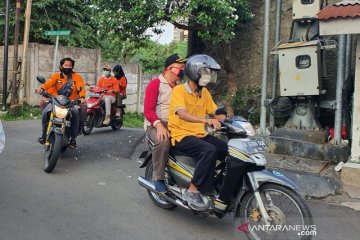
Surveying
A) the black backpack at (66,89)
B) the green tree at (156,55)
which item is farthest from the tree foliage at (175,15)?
the green tree at (156,55)

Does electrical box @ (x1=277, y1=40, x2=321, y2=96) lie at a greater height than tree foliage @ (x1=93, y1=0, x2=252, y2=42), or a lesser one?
lesser

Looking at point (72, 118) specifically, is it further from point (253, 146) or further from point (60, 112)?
point (253, 146)

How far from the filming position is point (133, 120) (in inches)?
542

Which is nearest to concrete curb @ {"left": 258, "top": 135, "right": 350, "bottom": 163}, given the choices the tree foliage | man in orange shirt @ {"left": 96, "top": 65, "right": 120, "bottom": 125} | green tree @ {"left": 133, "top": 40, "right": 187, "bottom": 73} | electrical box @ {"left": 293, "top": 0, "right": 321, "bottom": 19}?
electrical box @ {"left": 293, "top": 0, "right": 321, "bottom": 19}

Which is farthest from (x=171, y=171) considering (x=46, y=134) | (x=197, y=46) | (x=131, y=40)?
(x=197, y=46)

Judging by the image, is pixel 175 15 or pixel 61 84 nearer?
pixel 61 84

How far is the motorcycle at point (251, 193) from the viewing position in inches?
133

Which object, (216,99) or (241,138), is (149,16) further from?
(241,138)

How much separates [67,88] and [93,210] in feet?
9.09

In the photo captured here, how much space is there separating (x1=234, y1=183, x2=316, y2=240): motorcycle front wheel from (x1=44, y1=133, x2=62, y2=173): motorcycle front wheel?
308cm

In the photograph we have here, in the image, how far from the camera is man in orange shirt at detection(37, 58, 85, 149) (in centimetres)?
638

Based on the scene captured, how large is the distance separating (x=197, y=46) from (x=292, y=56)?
3919 mm

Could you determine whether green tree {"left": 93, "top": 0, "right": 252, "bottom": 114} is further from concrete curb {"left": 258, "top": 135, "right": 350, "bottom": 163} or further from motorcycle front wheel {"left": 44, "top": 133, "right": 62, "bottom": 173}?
motorcycle front wheel {"left": 44, "top": 133, "right": 62, "bottom": 173}

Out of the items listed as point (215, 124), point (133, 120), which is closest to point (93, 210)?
point (215, 124)
